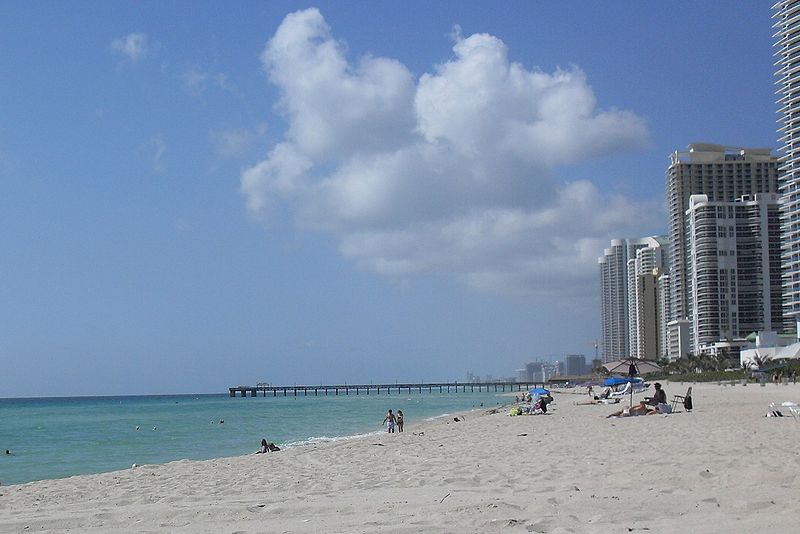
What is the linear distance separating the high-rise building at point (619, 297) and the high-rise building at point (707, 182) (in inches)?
1266

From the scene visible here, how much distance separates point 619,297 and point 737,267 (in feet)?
211

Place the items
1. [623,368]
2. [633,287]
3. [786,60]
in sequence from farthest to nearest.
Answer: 1. [633,287]
2. [786,60]
3. [623,368]

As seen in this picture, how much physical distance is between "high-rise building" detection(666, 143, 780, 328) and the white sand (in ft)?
450

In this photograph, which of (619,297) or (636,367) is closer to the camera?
(636,367)

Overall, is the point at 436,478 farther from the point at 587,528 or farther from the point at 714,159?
the point at 714,159

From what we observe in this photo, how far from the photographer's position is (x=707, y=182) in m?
146

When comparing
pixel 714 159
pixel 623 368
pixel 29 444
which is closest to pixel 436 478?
pixel 623 368

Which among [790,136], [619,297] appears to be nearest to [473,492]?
[790,136]

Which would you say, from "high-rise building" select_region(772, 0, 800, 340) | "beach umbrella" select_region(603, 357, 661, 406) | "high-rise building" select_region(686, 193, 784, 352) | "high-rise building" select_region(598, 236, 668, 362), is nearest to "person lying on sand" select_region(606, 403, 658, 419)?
"beach umbrella" select_region(603, 357, 661, 406)

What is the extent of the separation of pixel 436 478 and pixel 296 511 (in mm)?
2507

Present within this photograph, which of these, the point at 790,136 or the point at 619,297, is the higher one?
the point at 790,136

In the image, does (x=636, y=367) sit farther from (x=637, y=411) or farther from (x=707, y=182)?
(x=707, y=182)

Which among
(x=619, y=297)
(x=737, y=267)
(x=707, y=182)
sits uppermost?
(x=707, y=182)

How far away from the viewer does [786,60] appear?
94625 millimetres
